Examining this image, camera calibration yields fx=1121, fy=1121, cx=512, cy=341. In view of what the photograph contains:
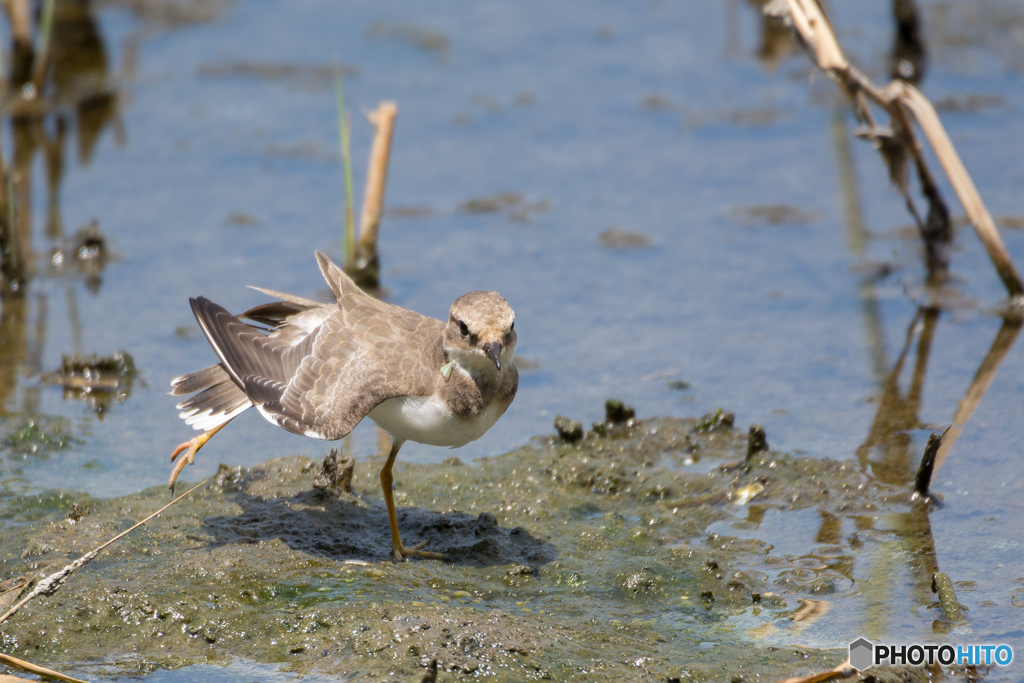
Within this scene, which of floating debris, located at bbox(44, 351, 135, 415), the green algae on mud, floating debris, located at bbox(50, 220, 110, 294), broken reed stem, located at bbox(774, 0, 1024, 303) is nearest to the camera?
the green algae on mud

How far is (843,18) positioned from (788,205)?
420 cm

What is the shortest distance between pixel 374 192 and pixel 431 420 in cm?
361

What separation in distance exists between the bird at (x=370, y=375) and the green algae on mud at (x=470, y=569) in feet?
1.16

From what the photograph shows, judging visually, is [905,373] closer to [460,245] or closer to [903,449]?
[903,449]

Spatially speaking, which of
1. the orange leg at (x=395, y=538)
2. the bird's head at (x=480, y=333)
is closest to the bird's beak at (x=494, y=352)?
the bird's head at (x=480, y=333)

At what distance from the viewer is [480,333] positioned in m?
5.36

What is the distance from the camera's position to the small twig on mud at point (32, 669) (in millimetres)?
4582

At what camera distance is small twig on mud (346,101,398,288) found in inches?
338

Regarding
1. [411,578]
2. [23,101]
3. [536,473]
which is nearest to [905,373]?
[536,473]

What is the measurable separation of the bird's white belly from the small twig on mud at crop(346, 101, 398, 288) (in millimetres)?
3273

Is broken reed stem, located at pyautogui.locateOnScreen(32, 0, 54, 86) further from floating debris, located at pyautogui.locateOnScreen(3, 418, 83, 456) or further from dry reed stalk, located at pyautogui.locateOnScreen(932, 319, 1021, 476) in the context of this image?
dry reed stalk, located at pyautogui.locateOnScreen(932, 319, 1021, 476)

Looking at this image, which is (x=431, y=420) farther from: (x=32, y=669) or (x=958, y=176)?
(x=958, y=176)

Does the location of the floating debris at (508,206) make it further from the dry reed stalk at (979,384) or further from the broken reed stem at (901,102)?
Result: the dry reed stalk at (979,384)

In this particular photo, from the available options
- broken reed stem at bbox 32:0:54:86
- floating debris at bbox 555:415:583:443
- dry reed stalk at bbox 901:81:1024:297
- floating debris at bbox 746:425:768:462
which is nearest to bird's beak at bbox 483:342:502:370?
floating debris at bbox 555:415:583:443
